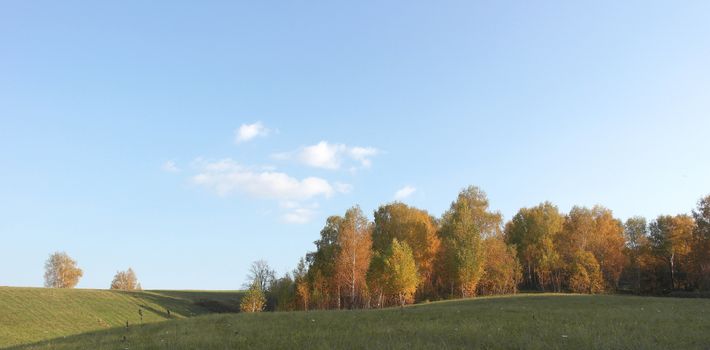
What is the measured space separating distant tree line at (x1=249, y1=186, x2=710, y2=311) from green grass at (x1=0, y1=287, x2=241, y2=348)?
56.2 feet

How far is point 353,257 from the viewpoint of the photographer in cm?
6731

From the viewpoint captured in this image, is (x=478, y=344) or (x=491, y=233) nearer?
(x=478, y=344)

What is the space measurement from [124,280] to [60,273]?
19262 mm

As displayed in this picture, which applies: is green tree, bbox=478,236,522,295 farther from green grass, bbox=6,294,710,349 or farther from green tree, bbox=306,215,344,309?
green grass, bbox=6,294,710,349

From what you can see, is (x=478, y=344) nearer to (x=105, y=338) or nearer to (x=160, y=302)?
(x=105, y=338)

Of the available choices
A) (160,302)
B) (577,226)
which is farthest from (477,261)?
(160,302)

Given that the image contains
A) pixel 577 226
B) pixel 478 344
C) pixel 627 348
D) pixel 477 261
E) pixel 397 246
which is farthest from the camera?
pixel 577 226

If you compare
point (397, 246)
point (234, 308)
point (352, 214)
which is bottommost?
point (234, 308)

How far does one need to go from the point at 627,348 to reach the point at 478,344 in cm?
394

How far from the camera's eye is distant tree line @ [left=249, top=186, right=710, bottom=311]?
66500mm

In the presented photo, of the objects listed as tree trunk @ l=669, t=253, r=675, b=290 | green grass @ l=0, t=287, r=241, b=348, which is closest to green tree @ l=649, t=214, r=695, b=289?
tree trunk @ l=669, t=253, r=675, b=290

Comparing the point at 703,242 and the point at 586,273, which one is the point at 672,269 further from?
the point at 586,273

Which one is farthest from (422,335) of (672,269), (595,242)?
(672,269)

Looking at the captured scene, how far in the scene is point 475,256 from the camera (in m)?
65.5
